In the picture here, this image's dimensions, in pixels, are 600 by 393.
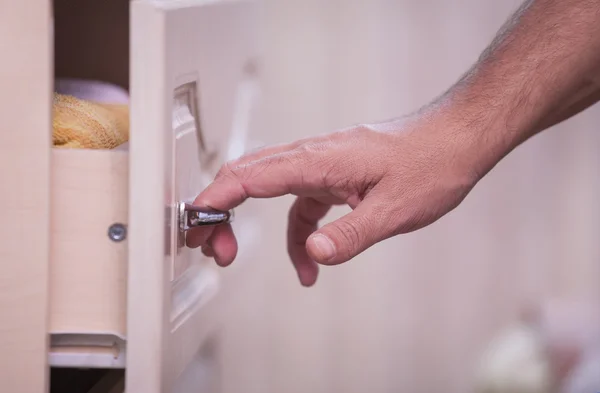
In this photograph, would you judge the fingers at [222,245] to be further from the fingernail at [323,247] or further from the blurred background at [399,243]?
the blurred background at [399,243]

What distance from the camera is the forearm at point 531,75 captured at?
0.65 m

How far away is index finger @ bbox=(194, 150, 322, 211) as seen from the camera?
65 centimetres

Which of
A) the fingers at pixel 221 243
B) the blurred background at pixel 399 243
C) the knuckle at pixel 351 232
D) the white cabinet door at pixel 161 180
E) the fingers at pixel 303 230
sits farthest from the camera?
the blurred background at pixel 399 243

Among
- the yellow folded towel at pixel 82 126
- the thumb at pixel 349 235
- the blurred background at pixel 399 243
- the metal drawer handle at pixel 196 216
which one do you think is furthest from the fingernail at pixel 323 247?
the blurred background at pixel 399 243

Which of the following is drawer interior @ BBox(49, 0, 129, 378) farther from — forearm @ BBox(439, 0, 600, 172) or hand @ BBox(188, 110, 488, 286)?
forearm @ BBox(439, 0, 600, 172)

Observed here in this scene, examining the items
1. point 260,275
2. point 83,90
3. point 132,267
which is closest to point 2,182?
point 132,267

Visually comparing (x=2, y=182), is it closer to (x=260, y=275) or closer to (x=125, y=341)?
(x=125, y=341)

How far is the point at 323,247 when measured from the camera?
585 mm

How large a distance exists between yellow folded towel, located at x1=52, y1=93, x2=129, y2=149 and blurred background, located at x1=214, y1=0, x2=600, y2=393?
86cm

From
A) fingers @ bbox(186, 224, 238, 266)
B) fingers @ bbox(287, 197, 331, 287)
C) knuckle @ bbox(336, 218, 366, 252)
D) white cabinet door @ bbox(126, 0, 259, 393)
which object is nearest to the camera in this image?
white cabinet door @ bbox(126, 0, 259, 393)

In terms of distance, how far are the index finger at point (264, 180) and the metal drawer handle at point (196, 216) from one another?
1 cm

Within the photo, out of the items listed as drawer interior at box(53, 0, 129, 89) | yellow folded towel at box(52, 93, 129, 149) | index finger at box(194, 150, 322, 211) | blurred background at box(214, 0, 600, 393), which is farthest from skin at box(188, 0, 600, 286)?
blurred background at box(214, 0, 600, 393)

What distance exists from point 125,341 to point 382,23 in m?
1.13

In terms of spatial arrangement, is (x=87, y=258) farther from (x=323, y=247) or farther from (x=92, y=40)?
(x=92, y=40)
